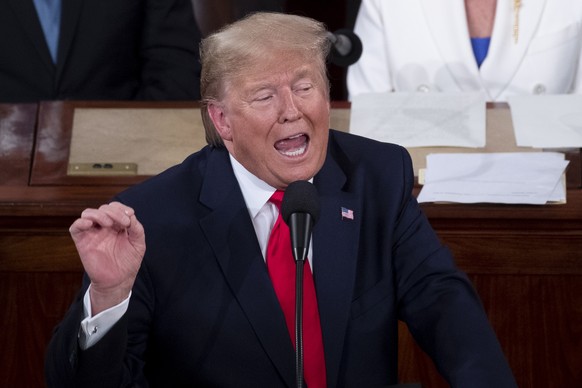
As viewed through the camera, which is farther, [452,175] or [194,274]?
[452,175]

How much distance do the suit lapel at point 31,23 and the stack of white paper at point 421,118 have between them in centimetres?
104

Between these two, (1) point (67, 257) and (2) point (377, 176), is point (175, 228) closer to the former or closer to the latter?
(2) point (377, 176)

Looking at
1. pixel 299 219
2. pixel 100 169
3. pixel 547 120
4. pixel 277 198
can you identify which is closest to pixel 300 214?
pixel 299 219

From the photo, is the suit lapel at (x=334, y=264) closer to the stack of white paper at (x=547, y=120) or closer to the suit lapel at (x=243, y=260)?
the suit lapel at (x=243, y=260)

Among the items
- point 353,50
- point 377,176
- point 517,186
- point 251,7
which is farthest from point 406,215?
point 251,7

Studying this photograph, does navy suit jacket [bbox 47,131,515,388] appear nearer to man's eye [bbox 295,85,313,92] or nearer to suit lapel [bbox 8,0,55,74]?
man's eye [bbox 295,85,313,92]

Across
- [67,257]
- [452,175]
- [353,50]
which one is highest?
[353,50]

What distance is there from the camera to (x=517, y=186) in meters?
2.82

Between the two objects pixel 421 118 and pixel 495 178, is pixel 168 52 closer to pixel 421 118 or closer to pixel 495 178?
pixel 421 118

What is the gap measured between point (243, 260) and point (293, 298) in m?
0.12

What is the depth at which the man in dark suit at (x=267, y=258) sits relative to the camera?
2.19 metres

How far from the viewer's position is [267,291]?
2215 mm

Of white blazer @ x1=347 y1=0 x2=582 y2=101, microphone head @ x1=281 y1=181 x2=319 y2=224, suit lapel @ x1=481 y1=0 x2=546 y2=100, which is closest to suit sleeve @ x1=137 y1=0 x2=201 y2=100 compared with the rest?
white blazer @ x1=347 y1=0 x2=582 y2=101

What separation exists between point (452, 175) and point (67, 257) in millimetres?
932
